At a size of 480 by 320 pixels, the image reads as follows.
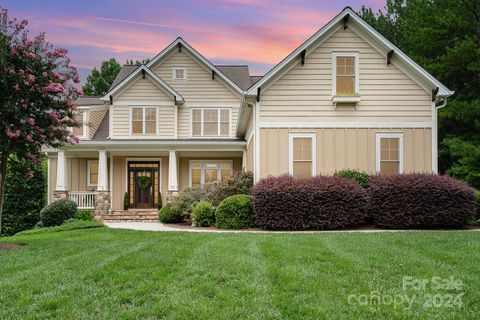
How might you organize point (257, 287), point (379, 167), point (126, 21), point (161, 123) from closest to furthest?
1. point (257, 287)
2. point (379, 167)
3. point (126, 21)
4. point (161, 123)

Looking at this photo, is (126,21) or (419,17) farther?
(419,17)

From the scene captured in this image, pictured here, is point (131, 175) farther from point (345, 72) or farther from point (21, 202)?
point (345, 72)

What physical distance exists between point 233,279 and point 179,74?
18245mm

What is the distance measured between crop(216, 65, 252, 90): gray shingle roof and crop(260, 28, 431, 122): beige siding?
8.76 meters

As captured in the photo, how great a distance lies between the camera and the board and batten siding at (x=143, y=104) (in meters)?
21.1

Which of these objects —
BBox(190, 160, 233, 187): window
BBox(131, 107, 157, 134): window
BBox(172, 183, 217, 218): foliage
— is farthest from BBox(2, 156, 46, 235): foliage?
BBox(172, 183, 217, 218): foliage

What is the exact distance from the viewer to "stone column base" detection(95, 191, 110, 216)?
19766mm

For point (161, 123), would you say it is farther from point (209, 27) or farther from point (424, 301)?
point (424, 301)

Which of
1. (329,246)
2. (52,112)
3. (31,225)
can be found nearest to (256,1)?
(52,112)

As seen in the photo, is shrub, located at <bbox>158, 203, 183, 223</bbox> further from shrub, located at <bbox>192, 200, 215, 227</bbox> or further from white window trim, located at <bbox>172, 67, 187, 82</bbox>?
white window trim, located at <bbox>172, 67, 187, 82</bbox>

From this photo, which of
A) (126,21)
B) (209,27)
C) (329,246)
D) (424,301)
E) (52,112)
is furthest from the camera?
(209,27)

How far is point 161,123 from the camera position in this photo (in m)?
21.3

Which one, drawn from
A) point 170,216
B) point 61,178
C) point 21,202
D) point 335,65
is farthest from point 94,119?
point 335,65

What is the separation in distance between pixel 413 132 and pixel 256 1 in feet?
23.5
